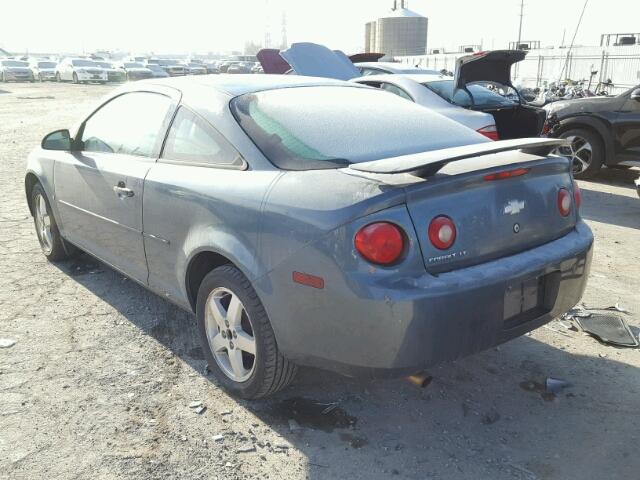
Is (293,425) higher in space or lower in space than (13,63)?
lower

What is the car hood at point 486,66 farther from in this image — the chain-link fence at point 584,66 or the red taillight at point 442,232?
the chain-link fence at point 584,66

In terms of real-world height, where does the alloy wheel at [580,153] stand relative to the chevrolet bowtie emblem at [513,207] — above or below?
below

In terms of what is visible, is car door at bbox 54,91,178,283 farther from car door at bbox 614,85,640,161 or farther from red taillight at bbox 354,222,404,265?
car door at bbox 614,85,640,161

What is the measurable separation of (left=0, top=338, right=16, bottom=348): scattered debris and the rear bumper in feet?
6.56

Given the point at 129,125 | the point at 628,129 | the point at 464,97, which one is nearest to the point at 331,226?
the point at 129,125

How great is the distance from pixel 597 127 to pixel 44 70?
4269 cm

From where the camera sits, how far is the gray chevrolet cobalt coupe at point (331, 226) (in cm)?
242

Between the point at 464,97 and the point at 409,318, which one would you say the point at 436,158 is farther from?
the point at 464,97

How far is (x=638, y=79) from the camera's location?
854 inches

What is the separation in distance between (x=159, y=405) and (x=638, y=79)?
76.2ft

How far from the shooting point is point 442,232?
8.14 feet

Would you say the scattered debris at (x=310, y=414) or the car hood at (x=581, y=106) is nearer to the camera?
the scattered debris at (x=310, y=414)

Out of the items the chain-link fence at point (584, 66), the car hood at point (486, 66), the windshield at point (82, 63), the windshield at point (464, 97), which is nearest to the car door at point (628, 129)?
the windshield at point (464, 97)

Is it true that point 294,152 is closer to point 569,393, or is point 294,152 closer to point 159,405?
point 159,405
